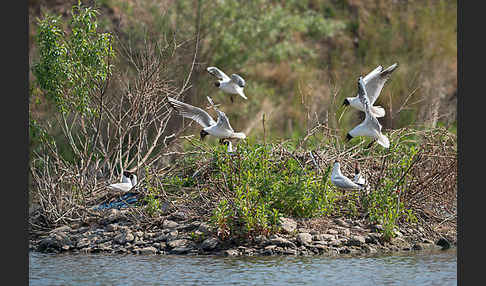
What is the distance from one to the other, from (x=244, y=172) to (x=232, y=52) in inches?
554

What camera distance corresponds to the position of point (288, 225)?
516 inches

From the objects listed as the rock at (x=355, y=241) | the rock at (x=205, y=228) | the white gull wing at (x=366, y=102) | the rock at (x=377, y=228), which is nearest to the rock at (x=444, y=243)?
the rock at (x=377, y=228)

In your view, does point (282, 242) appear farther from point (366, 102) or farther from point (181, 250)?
point (366, 102)

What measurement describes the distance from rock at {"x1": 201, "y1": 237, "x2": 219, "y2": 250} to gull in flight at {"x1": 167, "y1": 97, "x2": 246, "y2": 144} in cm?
180

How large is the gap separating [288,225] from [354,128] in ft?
6.11

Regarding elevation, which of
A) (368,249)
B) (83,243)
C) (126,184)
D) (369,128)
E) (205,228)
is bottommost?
(368,249)

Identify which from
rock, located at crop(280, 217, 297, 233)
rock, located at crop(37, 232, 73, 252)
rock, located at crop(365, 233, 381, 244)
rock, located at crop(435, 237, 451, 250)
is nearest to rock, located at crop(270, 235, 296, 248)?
rock, located at crop(280, 217, 297, 233)

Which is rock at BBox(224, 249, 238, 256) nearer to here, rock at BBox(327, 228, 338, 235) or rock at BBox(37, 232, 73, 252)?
rock at BBox(327, 228, 338, 235)

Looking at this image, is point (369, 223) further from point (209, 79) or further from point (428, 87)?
point (428, 87)

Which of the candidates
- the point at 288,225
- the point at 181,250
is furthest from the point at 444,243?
the point at 181,250

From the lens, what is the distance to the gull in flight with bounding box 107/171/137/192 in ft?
45.4

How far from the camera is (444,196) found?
1460 cm

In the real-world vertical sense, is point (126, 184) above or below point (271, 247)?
above

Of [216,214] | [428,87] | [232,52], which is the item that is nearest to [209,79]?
[232,52]
